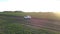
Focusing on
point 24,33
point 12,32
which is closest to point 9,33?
point 12,32

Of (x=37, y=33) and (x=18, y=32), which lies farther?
(x=37, y=33)

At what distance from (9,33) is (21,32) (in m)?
1.60

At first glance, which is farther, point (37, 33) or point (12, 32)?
point (37, 33)

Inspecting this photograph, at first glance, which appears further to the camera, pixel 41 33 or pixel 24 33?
pixel 41 33

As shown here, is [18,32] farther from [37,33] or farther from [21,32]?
[37,33]

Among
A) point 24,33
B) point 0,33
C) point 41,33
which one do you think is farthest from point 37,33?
point 0,33

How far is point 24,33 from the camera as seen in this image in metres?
23.3

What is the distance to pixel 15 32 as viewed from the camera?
75.9 feet

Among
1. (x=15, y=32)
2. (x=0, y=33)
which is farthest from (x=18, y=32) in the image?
(x=0, y=33)

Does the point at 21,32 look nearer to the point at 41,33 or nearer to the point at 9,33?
the point at 9,33

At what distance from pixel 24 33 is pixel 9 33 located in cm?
198

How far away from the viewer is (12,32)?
75.9 ft

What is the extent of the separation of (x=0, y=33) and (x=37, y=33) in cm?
545

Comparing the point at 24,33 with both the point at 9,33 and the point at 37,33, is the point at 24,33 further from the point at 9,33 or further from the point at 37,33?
the point at 37,33
